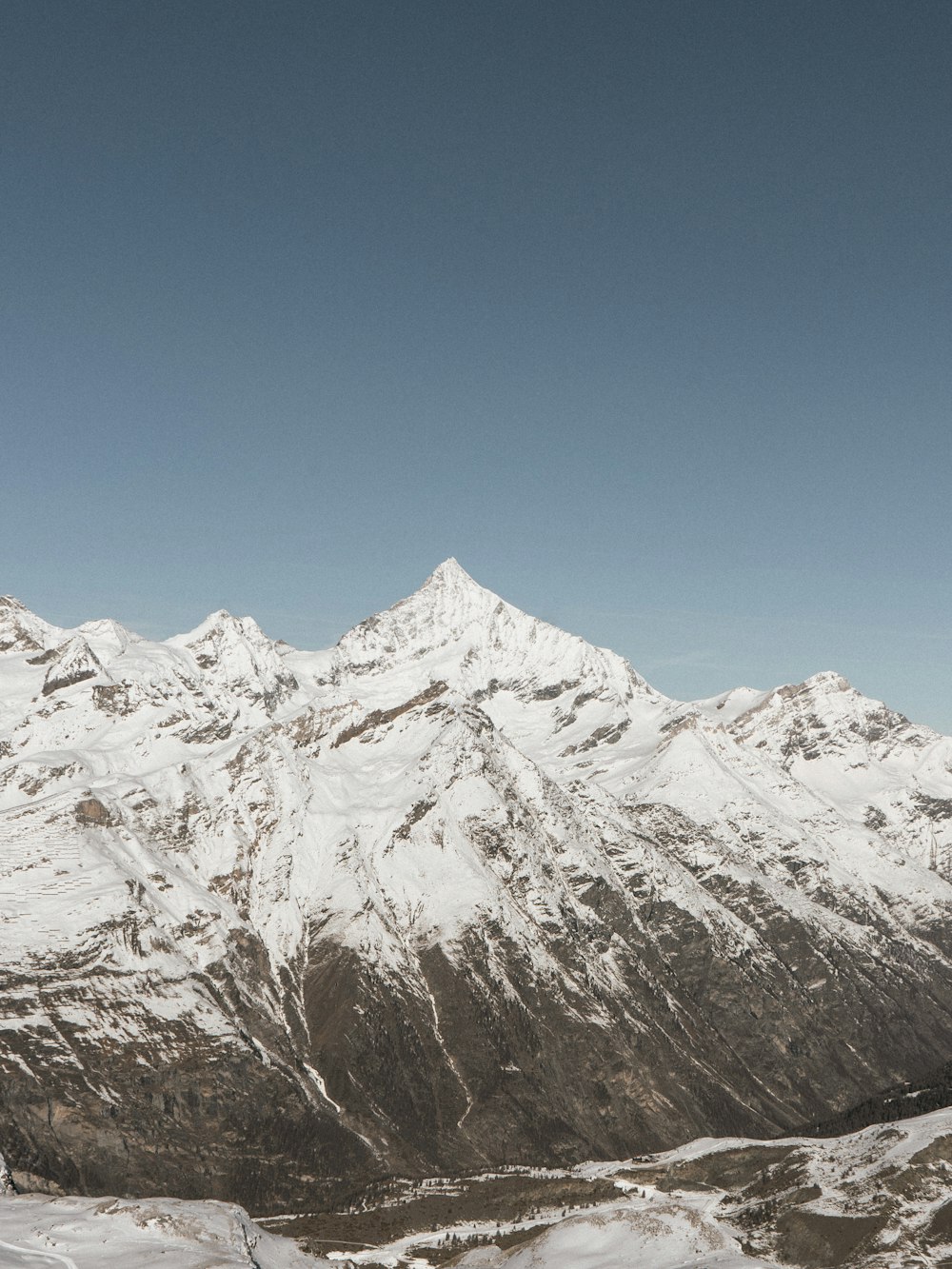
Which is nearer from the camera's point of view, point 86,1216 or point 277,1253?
point 86,1216

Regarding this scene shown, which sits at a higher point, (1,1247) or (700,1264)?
(1,1247)

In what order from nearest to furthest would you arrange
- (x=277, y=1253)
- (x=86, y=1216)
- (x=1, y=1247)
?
(x=1, y=1247) < (x=86, y=1216) < (x=277, y=1253)

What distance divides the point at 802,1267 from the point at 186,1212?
318ft

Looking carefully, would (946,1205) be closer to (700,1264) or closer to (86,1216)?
(700,1264)

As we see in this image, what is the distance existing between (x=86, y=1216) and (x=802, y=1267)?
363ft

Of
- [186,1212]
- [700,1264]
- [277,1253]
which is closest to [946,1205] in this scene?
[700,1264]

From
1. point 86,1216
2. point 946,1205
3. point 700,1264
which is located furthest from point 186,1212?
point 946,1205

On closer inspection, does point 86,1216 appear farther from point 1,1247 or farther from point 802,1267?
point 802,1267

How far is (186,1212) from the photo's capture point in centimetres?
17162

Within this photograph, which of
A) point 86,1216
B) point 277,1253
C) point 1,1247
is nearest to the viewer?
point 1,1247

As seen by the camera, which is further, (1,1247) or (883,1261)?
(883,1261)

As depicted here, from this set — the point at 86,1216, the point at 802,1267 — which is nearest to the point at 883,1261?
the point at 802,1267

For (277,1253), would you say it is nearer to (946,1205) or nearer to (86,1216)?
(86,1216)

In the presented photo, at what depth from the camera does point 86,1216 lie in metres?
162
